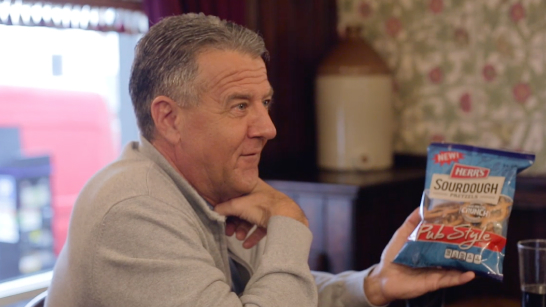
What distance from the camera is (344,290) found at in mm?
1449

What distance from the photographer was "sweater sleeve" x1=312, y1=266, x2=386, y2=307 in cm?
141

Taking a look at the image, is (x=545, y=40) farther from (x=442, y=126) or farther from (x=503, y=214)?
(x=503, y=214)

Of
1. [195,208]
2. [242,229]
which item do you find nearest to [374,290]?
[242,229]

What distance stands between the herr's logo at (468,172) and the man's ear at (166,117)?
54cm

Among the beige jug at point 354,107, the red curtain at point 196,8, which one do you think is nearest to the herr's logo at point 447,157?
the red curtain at point 196,8

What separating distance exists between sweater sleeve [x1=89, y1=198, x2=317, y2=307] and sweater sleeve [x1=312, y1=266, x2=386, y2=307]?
312 mm

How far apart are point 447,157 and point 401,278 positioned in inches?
11.4

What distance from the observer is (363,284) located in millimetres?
1407

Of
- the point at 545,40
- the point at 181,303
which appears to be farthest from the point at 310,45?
the point at 181,303

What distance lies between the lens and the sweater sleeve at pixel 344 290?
1.41 meters

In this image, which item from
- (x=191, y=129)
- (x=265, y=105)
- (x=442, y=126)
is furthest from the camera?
(x=442, y=126)

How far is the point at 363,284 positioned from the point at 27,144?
4.27 ft

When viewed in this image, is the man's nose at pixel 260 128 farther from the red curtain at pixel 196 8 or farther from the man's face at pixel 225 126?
the red curtain at pixel 196 8

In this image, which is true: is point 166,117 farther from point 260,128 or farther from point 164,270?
point 164,270
